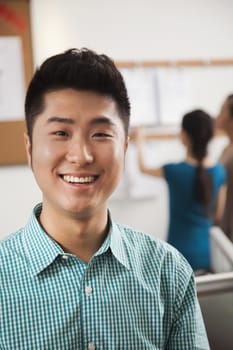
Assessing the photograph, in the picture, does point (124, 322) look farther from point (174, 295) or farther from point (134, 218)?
point (134, 218)

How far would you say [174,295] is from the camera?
37.4 inches

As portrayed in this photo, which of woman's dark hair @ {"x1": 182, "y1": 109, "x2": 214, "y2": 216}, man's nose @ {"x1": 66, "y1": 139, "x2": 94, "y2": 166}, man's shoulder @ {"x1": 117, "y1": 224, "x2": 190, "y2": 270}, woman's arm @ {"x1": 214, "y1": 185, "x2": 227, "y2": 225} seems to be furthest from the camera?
woman's arm @ {"x1": 214, "y1": 185, "x2": 227, "y2": 225}

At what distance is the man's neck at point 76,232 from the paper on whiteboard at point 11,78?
1.93 m

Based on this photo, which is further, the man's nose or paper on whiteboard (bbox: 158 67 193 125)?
paper on whiteboard (bbox: 158 67 193 125)

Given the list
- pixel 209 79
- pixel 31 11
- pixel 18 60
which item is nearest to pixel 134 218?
pixel 209 79

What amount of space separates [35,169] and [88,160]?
0.14 metres

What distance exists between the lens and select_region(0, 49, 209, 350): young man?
86 centimetres

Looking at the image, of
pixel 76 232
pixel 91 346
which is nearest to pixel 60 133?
pixel 76 232

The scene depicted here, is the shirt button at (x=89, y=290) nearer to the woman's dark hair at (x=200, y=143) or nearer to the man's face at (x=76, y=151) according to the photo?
the man's face at (x=76, y=151)

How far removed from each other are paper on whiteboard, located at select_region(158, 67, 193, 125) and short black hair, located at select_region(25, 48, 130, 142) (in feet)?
6.57

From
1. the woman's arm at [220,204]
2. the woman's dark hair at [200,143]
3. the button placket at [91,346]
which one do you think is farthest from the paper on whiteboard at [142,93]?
the button placket at [91,346]

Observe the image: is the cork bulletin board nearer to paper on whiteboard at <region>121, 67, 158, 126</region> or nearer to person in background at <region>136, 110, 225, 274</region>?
paper on whiteboard at <region>121, 67, 158, 126</region>

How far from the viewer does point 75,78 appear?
88 cm

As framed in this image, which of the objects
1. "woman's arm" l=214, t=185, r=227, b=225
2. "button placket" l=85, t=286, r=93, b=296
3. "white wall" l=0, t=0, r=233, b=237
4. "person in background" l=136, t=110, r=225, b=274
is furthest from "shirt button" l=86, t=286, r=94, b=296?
"white wall" l=0, t=0, r=233, b=237
